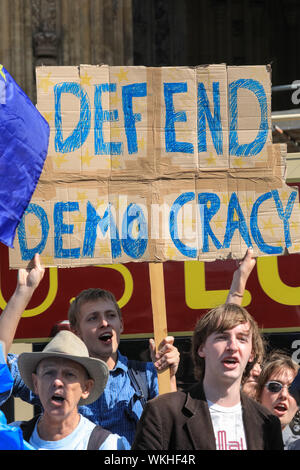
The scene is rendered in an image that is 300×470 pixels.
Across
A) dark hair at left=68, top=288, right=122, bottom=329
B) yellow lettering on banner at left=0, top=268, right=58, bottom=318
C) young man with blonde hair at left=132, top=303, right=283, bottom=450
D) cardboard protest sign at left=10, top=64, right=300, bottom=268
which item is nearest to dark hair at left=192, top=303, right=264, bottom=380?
young man with blonde hair at left=132, top=303, right=283, bottom=450

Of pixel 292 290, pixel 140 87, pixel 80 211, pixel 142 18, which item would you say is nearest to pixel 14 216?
pixel 80 211

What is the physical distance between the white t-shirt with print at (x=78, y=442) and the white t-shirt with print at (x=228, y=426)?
374mm

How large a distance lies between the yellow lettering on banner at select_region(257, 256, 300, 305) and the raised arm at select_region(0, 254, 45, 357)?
239cm

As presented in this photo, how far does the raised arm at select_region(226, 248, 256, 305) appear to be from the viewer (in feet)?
16.5

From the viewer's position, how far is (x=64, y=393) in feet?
14.0

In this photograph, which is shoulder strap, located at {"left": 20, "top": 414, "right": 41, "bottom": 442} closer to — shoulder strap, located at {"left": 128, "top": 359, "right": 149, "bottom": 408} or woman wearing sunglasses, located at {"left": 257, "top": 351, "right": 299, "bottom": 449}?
shoulder strap, located at {"left": 128, "top": 359, "right": 149, "bottom": 408}

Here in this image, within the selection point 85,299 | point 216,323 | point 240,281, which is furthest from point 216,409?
point 85,299

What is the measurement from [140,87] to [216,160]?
1.76ft

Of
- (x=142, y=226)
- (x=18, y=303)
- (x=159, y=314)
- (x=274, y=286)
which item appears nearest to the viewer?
(x=18, y=303)

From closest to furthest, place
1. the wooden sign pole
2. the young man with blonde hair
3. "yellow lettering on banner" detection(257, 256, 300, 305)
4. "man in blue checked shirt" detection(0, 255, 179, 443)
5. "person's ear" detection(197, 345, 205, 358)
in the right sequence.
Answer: the young man with blonde hair
"person's ear" detection(197, 345, 205, 358)
the wooden sign pole
"man in blue checked shirt" detection(0, 255, 179, 443)
"yellow lettering on banner" detection(257, 256, 300, 305)

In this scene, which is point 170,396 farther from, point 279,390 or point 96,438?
point 279,390

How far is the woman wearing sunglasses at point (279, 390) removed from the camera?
5152mm

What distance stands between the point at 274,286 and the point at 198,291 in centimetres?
50

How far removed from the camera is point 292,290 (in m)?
7.09
